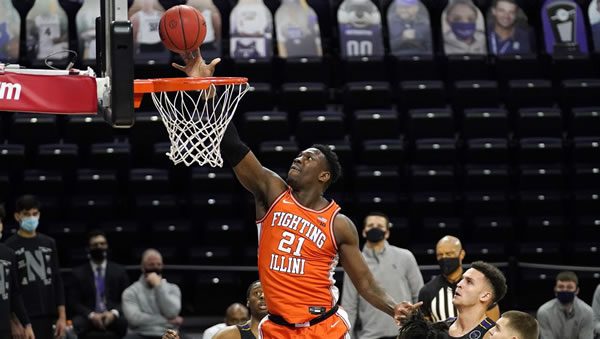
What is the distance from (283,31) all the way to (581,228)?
374 cm

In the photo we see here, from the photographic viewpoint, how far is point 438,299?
779cm

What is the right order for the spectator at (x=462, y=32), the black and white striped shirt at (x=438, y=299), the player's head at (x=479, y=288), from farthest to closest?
the spectator at (x=462, y=32) → the black and white striped shirt at (x=438, y=299) → the player's head at (x=479, y=288)

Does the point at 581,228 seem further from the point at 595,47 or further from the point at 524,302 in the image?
the point at 595,47

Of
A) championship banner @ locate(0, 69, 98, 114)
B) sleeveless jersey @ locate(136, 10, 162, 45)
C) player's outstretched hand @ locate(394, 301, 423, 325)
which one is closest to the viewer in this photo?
player's outstretched hand @ locate(394, 301, 423, 325)

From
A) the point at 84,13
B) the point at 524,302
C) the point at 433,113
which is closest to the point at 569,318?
the point at 524,302

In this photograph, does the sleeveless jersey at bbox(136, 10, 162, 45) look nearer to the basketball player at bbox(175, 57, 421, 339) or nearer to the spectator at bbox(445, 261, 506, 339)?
the basketball player at bbox(175, 57, 421, 339)

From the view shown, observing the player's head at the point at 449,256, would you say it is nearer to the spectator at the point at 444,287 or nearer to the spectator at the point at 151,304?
the spectator at the point at 444,287

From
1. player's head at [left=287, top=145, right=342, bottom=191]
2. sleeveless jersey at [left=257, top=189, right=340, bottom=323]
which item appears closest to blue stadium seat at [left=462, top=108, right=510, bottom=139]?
player's head at [left=287, top=145, right=342, bottom=191]

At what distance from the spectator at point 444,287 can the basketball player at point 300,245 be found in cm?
193

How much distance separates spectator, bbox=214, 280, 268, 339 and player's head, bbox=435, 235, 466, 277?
1959mm

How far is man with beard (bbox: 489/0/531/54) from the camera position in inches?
483

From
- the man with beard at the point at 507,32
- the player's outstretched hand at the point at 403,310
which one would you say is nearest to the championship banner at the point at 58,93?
the player's outstretched hand at the point at 403,310

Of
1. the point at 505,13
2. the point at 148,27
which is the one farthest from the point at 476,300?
the point at 505,13

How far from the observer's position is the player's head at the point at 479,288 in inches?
216
